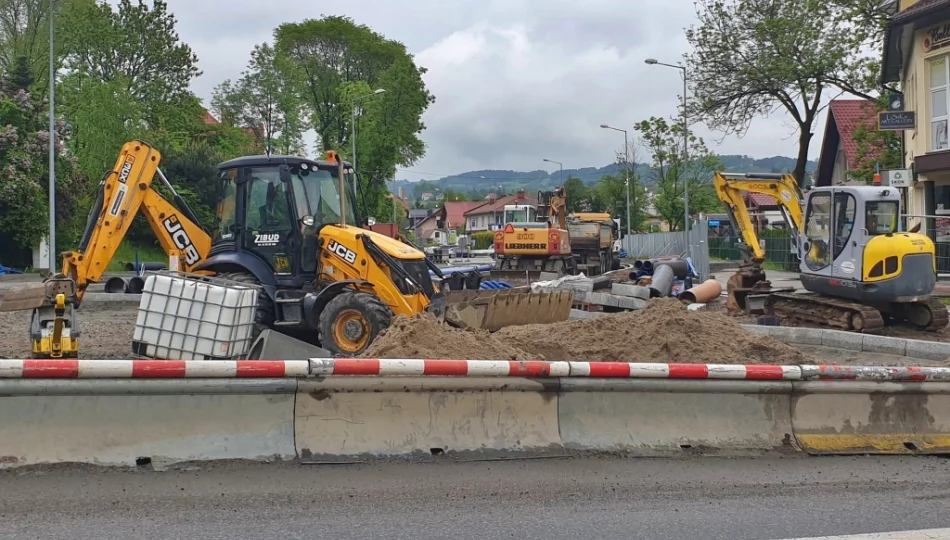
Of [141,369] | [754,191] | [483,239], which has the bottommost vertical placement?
[141,369]

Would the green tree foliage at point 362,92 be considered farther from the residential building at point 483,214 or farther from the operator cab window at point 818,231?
the residential building at point 483,214

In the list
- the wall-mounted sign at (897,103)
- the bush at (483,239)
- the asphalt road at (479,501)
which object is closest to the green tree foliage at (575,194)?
the bush at (483,239)

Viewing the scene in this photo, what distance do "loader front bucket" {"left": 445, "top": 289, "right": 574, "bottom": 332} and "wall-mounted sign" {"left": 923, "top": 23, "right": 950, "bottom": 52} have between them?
16.6 m

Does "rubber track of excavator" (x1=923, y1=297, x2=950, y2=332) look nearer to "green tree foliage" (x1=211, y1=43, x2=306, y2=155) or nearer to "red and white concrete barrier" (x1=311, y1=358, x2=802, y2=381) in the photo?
"red and white concrete barrier" (x1=311, y1=358, x2=802, y2=381)

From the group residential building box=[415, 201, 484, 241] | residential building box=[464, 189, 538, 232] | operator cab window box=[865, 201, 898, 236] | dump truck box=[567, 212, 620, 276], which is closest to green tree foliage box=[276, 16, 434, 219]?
dump truck box=[567, 212, 620, 276]

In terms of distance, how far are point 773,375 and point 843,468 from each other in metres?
0.84

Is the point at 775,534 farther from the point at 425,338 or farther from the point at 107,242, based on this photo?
the point at 107,242

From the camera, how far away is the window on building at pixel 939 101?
24875mm

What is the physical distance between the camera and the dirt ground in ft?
39.0

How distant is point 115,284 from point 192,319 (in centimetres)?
661

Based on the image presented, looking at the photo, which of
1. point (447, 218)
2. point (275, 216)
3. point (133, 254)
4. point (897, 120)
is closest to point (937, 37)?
point (897, 120)

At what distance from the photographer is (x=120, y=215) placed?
11578 millimetres

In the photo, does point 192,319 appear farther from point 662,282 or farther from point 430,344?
point 662,282

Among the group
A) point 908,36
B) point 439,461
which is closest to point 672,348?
point 439,461
